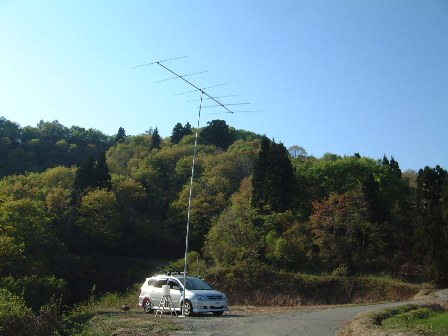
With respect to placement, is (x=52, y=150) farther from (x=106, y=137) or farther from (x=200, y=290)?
(x=200, y=290)

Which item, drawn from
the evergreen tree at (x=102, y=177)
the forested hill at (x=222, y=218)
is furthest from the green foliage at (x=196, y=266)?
the evergreen tree at (x=102, y=177)

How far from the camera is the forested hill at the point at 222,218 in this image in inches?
1705

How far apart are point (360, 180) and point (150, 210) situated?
96.8ft

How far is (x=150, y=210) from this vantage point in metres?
67.6

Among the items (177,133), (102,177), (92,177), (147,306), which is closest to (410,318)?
(147,306)

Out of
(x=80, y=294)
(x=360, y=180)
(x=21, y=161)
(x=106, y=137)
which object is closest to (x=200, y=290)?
(x=80, y=294)

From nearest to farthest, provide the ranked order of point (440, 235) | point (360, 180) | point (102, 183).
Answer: point (440, 235) < point (360, 180) < point (102, 183)

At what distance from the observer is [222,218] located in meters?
51.0

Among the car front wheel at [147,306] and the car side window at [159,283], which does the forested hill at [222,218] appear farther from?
the car side window at [159,283]

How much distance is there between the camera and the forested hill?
43312 mm

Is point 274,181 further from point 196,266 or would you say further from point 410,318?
point 410,318

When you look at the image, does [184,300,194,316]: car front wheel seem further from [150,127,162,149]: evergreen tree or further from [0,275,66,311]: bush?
[150,127,162,149]: evergreen tree

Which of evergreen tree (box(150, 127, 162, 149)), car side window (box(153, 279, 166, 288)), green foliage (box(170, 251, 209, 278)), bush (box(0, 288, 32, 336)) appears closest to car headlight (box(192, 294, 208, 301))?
car side window (box(153, 279, 166, 288))

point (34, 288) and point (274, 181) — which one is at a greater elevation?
point (274, 181)
